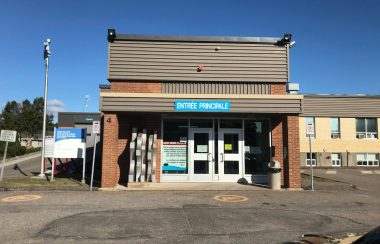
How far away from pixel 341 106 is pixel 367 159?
488 cm

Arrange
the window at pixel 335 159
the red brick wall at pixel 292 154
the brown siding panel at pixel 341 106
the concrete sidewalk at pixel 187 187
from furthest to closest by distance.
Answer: the window at pixel 335 159 → the brown siding panel at pixel 341 106 → the red brick wall at pixel 292 154 → the concrete sidewalk at pixel 187 187

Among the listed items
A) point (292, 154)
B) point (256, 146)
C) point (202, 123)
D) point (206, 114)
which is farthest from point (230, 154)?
point (292, 154)

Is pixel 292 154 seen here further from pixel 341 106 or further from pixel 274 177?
pixel 341 106

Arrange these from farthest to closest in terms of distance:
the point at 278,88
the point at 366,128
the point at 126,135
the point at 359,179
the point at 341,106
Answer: the point at 366,128 → the point at 341,106 → the point at 359,179 → the point at 126,135 → the point at 278,88

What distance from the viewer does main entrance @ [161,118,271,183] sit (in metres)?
16.1

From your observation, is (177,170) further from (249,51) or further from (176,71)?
(249,51)

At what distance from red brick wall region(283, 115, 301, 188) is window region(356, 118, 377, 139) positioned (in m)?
18.9

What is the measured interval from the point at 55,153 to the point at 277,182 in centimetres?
990

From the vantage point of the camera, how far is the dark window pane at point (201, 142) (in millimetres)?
16266

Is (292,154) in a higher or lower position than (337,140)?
lower

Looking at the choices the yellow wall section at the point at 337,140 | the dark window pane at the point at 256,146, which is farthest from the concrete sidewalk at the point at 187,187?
the yellow wall section at the point at 337,140

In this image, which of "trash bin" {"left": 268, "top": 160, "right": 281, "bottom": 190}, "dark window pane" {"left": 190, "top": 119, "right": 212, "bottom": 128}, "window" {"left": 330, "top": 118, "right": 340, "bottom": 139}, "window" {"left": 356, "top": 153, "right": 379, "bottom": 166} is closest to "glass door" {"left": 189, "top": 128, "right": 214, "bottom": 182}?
"dark window pane" {"left": 190, "top": 119, "right": 212, "bottom": 128}

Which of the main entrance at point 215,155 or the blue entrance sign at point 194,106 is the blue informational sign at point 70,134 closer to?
the main entrance at point 215,155

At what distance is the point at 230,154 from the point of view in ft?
53.6
